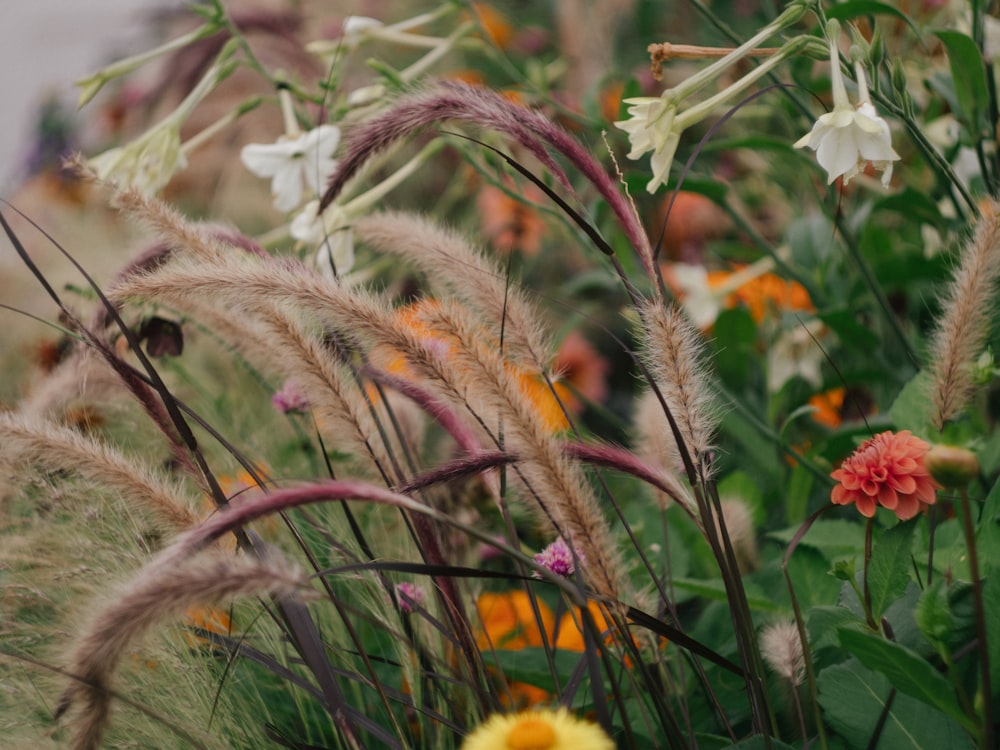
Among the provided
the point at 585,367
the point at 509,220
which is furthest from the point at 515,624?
the point at 585,367

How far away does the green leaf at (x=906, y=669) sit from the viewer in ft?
1.32

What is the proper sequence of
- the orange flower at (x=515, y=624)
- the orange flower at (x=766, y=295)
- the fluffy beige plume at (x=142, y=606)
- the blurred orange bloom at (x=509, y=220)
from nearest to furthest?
the fluffy beige plume at (x=142, y=606) → the orange flower at (x=515, y=624) → the orange flower at (x=766, y=295) → the blurred orange bloom at (x=509, y=220)

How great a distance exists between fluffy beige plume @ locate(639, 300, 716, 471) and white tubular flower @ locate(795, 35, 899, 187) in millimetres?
156

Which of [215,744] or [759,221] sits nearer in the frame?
[215,744]

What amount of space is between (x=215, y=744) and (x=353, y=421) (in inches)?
7.4

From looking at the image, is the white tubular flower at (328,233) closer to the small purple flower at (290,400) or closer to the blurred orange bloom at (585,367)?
the small purple flower at (290,400)

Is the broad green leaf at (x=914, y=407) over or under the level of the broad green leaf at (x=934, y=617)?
over

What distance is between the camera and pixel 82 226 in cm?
162

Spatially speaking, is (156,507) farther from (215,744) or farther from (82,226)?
(82,226)

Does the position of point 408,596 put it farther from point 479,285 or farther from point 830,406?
point 830,406

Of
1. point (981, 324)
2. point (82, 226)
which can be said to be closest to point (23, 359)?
point (82, 226)

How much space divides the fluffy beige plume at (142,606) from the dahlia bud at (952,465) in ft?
0.85

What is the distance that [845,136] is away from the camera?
54 cm

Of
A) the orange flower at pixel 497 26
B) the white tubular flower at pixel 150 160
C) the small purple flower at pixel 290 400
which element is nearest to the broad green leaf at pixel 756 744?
the small purple flower at pixel 290 400
